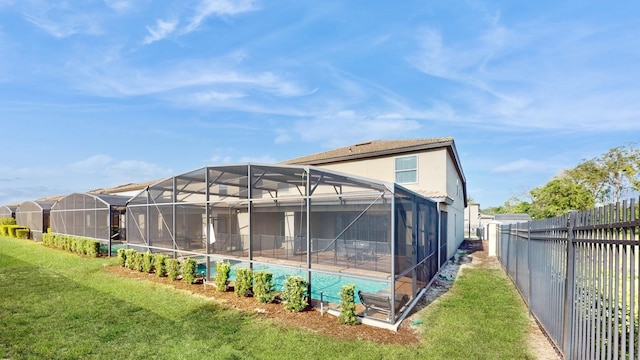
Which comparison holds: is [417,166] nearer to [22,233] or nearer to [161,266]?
[161,266]

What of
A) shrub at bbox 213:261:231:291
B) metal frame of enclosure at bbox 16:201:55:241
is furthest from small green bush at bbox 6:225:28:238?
shrub at bbox 213:261:231:291

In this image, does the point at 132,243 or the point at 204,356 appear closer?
the point at 204,356

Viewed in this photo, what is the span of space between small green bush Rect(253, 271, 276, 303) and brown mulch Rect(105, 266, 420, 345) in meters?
0.16

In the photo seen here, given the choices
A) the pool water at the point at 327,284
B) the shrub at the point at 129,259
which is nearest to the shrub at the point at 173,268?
the pool water at the point at 327,284

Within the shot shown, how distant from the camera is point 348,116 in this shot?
1988cm

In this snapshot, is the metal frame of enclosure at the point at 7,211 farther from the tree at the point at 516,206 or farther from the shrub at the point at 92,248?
the tree at the point at 516,206

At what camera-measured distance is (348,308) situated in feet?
22.0

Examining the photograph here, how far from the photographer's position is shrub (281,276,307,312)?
24.5ft

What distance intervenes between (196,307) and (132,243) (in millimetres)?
7776

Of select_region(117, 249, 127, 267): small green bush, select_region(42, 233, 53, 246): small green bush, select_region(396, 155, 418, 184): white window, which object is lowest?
select_region(42, 233, 53, 246): small green bush

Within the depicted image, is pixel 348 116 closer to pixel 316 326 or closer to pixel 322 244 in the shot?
pixel 322 244

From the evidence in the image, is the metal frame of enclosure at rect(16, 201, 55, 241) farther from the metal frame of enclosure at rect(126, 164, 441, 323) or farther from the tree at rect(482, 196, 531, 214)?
the tree at rect(482, 196, 531, 214)

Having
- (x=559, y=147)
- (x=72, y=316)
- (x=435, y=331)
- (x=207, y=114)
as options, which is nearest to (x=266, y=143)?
(x=207, y=114)

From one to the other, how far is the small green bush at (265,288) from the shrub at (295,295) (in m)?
0.62
